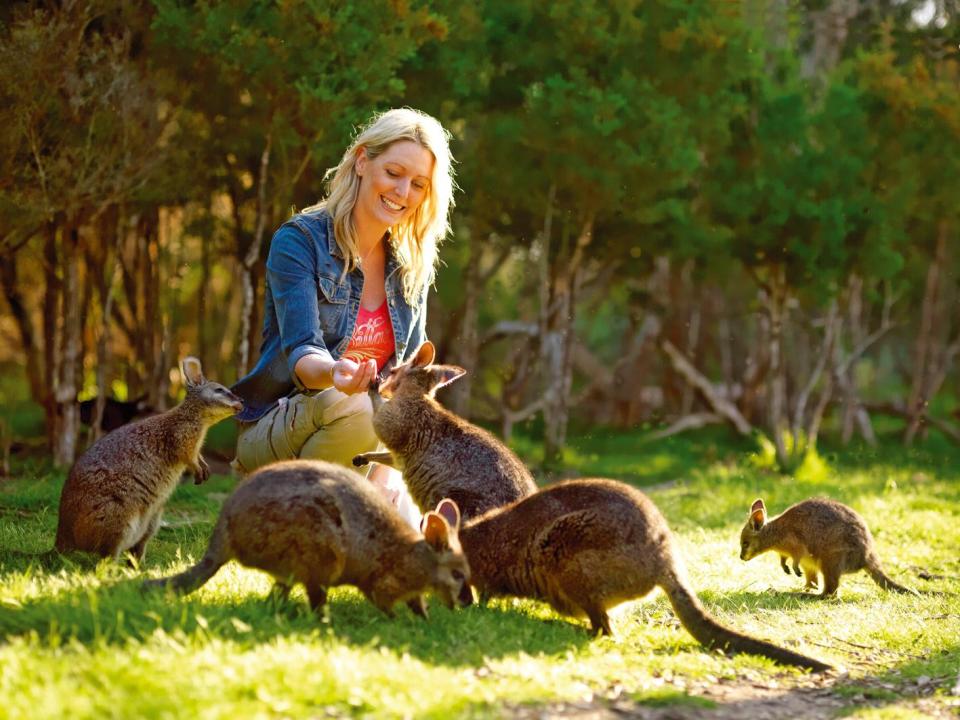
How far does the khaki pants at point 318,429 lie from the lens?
20.9 ft

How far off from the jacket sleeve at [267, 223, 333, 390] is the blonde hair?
0.27m

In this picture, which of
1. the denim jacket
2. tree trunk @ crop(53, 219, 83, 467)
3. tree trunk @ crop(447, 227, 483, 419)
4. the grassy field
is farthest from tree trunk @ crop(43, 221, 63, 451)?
the denim jacket

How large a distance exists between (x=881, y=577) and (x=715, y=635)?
100 inches

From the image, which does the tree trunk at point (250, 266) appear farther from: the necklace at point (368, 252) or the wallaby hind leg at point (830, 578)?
the wallaby hind leg at point (830, 578)

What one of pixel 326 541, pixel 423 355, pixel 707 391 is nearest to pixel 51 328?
pixel 423 355

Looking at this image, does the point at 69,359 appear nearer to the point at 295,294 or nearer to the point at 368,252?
the point at 368,252

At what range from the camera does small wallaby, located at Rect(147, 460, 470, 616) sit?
472 cm

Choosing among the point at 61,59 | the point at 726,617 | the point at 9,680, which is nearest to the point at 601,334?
the point at 61,59

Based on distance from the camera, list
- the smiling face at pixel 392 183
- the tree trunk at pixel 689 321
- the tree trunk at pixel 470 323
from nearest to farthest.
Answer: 1. the smiling face at pixel 392 183
2. the tree trunk at pixel 470 323
3. the tree trunk at pixel 689 321

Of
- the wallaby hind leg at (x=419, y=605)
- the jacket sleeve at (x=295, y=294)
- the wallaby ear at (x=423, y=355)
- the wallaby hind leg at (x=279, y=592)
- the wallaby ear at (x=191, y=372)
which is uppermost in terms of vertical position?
the jacket sleeve at (x=295, y=294)

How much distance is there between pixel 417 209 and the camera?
22.6 feet

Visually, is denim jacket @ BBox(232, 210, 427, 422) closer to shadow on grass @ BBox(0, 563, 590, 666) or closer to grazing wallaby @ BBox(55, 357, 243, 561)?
grazing wallaby @ BBox(55, 357, 243, 561)

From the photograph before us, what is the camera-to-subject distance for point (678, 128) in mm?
11852

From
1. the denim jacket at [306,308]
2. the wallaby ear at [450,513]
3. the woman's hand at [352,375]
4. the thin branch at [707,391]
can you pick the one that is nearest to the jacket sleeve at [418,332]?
the denim jacket at [306,308]
